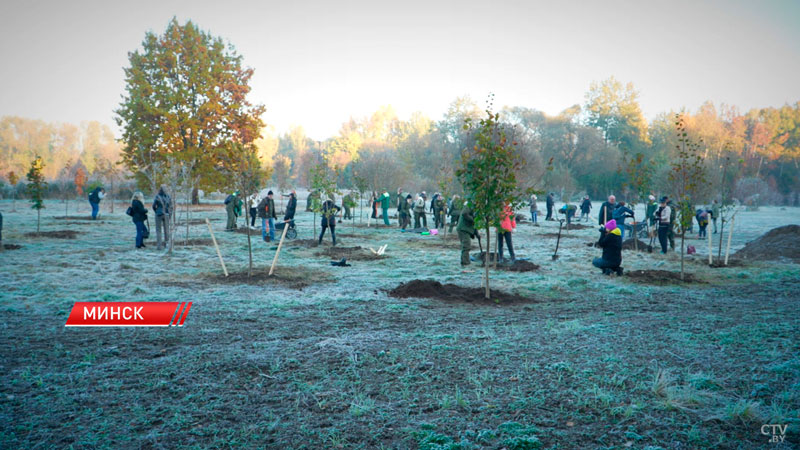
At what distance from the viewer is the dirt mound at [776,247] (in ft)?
50.3

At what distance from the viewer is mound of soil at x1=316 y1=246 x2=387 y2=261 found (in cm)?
1475

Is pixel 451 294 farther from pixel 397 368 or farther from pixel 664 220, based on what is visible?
pixel 664 220

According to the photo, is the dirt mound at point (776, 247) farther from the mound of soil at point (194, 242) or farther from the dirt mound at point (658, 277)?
the mound of soil at point (194, 242)

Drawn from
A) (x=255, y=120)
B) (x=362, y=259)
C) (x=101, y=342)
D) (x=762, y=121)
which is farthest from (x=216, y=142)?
(x=762, y=121)

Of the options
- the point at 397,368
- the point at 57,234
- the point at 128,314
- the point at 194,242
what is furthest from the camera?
the point at 57,234

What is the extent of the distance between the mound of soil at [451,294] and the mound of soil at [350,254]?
4.66m

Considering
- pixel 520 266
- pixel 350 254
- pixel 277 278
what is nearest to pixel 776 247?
pixel 520 266

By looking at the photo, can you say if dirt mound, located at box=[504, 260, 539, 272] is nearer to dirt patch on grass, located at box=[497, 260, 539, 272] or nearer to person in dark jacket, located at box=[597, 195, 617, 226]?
dirt patch on grass, located at box=[497, 260, 539, 272]

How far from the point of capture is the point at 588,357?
229 inches

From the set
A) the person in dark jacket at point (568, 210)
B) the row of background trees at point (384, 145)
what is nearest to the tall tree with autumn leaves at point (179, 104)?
the row of background trees at point (384, 145)

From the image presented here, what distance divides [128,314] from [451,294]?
18.6 feet

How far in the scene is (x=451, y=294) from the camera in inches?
379

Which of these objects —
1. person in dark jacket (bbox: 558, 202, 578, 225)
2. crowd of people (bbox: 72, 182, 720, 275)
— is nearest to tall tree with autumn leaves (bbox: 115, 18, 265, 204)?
crowd of people (bbox: 72, 182, 720, 275)

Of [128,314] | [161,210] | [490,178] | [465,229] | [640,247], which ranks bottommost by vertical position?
[128,314]
